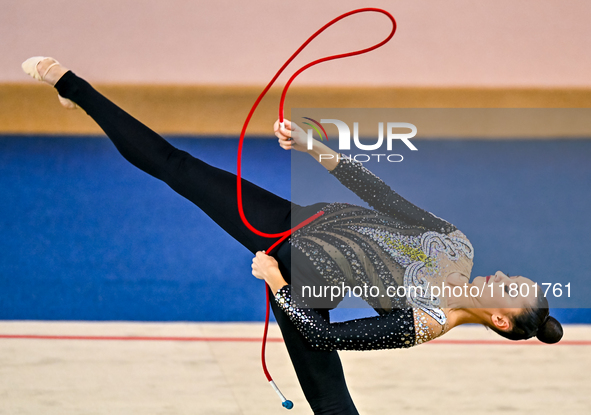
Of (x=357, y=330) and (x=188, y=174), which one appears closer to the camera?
(x=357, y=330)

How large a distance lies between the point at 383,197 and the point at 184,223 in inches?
69.2

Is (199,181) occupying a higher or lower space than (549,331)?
higher

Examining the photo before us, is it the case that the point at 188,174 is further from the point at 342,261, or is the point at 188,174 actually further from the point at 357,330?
the point at 357,330

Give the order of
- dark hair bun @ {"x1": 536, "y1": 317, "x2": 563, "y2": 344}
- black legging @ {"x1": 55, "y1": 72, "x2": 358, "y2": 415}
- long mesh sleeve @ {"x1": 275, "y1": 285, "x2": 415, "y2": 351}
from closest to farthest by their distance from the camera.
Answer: long mesh sleeve @ {"x1": 275, "y1": 285, "x2": 415, "y2": 351}, dark hair bun @ {"x1": 536, "y1": 317, "x2": 563, "y2": 344}, black legging @ {"x1": 55, "y1": 72, "x2": 358, "y2": 415}

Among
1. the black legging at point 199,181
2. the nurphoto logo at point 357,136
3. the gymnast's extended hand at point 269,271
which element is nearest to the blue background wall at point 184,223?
the nurphoto logo at point 357,136

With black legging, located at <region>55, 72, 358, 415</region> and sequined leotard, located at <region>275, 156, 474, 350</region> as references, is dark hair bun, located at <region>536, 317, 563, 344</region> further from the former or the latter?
black legging, located at <region>55, 72, 358, 415</region>

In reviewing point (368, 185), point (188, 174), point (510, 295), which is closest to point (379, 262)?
point (368, 185)

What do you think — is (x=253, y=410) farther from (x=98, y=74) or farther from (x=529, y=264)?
(x=98, y=74)

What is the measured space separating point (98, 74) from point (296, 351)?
2.07 m

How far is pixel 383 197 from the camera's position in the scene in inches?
53.1

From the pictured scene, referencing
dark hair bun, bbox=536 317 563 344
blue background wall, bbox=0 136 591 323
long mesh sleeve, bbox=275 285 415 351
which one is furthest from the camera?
blue background wall, bbox=0 136 591 323

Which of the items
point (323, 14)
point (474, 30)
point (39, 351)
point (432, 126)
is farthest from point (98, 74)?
point (474, 30)

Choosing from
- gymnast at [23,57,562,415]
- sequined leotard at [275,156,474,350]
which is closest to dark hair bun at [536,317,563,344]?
gymnast at [23,57,562,415]

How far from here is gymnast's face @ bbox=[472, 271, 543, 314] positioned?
120 centimetres
